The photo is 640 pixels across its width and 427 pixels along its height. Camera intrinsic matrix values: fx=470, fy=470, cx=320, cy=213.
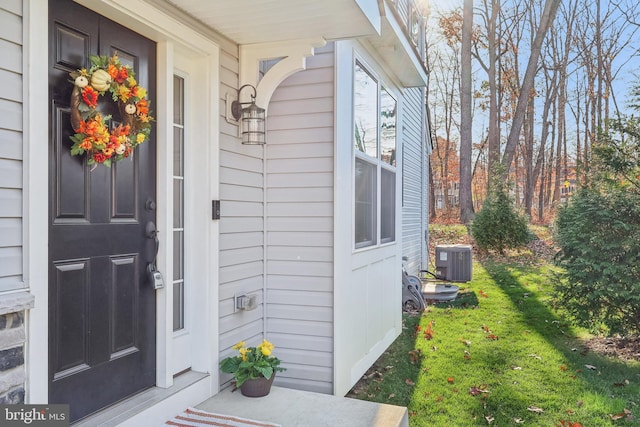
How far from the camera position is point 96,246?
2176mm

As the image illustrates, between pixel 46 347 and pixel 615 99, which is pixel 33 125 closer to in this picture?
pixel 46 347

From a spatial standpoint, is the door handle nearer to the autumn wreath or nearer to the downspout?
the autumn wreath

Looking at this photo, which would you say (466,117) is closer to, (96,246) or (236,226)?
(236,226)

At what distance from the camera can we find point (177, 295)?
2801mm

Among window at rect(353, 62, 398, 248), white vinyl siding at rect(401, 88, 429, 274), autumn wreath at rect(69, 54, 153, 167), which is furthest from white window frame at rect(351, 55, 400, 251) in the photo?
white vinyl siding at rect(401, 88, 429, 274)

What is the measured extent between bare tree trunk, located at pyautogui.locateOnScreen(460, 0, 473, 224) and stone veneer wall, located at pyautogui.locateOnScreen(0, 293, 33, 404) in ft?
42.7

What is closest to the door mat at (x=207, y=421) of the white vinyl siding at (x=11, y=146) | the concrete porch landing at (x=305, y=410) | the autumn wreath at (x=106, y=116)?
the concrete porch landing at (x=305, y=410)

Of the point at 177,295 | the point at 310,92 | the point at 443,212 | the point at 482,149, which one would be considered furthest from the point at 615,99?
the point at 177,295

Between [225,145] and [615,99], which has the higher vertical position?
[615,99]

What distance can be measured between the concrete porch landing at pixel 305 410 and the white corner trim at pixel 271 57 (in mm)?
1867

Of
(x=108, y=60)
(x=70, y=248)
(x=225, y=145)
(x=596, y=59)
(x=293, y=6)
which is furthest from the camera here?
(x=596, y=59)

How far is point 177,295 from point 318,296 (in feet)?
3.46

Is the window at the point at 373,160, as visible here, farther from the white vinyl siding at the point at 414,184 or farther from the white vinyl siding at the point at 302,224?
the white vinyl siding at the point at 414,184

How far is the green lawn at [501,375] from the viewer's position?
130 inches
